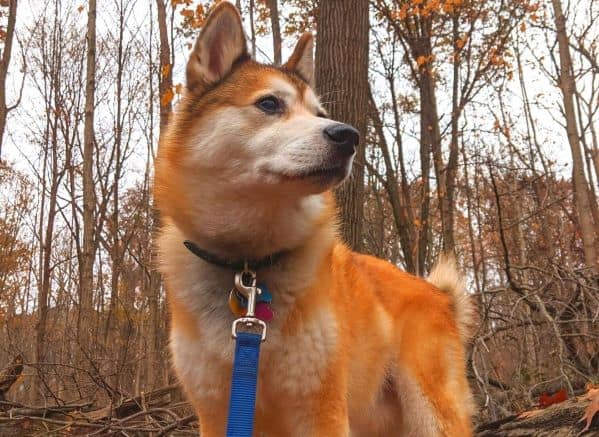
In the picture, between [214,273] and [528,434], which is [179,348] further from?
[528,434]

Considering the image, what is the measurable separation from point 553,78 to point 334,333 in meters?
15.6

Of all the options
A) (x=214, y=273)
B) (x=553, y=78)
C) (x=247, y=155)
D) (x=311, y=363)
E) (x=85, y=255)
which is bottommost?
(x=311, y=363)

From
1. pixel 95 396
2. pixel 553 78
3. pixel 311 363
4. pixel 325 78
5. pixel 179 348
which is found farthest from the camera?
pixel 553 78

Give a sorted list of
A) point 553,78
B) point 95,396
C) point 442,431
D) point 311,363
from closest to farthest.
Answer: point 311,363, point 442,431, point 95,396, point 553,78

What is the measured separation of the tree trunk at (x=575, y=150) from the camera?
957cm

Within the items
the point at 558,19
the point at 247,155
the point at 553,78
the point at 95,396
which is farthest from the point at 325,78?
the point at 553,78

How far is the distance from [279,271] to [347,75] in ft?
11.2

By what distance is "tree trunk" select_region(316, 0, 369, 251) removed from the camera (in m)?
5.02

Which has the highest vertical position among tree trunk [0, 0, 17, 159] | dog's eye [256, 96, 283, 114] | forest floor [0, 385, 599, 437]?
tree trunk [0, 0, 17, 159]

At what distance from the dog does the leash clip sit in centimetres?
10

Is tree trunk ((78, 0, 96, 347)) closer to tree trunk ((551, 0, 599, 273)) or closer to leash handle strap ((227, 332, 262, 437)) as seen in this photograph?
tree trunk ((551, 0, 599, 273))

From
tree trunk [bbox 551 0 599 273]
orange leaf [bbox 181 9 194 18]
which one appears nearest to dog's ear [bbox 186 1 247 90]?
orange leaf [bbox 181 9 194 18]

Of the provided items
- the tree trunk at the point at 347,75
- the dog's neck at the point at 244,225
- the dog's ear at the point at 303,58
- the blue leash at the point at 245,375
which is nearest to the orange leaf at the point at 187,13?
the tree trunk at the point at 347,75

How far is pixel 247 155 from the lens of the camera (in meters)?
2.25
